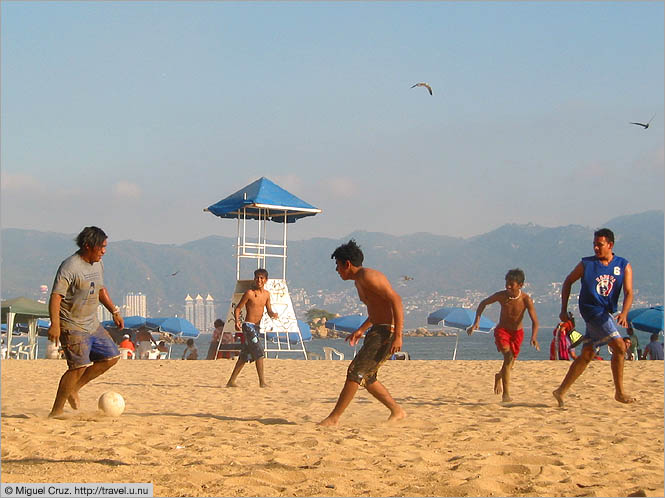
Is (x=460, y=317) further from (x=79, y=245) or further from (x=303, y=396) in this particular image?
(x=79, y=245)

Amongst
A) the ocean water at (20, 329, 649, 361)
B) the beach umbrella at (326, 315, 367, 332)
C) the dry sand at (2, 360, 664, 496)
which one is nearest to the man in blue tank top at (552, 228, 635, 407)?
the dry sand at (2, 360, 664, 496)

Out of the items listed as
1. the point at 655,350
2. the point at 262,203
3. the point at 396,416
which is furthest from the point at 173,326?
the point at 396,416

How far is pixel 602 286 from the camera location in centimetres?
751

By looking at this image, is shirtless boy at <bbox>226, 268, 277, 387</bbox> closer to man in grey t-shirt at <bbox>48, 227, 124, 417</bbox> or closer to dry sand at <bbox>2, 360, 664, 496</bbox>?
dry sand at <bbox>2, 360, 664, 496</bbox>

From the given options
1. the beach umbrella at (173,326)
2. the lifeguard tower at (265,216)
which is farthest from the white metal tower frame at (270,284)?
the beach umbrella at (173,326)

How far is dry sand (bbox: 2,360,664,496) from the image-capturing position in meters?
4.43

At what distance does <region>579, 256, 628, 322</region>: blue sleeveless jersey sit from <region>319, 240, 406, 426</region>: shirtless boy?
216 cm

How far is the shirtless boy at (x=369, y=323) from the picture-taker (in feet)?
21.1

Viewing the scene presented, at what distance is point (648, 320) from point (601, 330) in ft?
50.3

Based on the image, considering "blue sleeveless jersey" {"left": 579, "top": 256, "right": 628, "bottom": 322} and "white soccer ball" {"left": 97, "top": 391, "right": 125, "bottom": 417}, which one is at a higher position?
"blue sleeveless jersey" {"left": 579, "top": 256, "right": 628, "bottom": 322}

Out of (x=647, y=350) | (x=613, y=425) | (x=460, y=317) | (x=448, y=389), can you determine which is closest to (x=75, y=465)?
(x=613, y=425)

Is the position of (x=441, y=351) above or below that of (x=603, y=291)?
below

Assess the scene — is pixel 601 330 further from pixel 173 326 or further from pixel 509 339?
pixel 173 326

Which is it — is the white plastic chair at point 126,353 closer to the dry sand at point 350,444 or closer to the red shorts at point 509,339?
the dry sand at point 350,444
